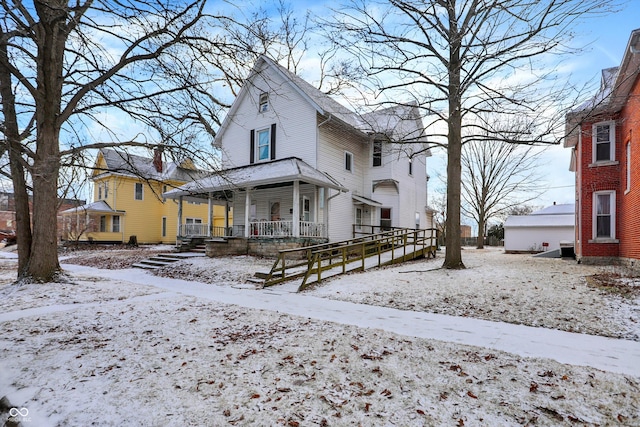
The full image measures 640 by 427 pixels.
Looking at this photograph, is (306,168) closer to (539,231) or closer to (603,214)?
(603,214)

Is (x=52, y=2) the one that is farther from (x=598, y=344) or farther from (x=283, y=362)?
(x=598, y=344)

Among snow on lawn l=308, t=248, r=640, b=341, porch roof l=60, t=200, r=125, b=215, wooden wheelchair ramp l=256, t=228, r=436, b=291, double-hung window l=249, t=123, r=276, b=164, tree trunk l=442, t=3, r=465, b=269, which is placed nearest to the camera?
snow on lawn l=308, t=248, r=640, b=341

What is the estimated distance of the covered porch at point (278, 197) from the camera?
14.8 metres

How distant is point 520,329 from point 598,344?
0.99 meters

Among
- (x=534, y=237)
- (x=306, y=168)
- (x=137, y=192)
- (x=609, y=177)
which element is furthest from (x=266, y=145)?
(x=534, y=237)

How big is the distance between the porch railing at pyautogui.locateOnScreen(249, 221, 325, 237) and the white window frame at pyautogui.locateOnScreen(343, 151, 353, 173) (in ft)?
12.9

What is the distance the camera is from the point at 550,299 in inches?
271

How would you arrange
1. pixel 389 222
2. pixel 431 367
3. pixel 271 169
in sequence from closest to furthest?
pixel 431 367 → pixel 271 169 → pixel 389 222

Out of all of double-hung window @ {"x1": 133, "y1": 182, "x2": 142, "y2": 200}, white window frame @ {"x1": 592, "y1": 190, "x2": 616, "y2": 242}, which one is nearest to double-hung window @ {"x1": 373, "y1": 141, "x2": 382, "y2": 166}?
white window frame @ {"x1": 592, "y1": 190, "x2": 616, "y2": 242}

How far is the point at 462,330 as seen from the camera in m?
5.35

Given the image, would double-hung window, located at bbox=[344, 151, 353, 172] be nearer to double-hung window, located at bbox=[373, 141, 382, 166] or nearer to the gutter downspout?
double-hung window, located at bbox=[373, 141, 382, 166]

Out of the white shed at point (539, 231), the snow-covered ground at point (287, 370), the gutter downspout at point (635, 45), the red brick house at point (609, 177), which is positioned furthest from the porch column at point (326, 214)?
the white shed at point (539, 231)

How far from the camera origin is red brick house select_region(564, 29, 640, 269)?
1138 cm

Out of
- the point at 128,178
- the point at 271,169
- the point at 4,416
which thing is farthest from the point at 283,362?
the point at 128,178
